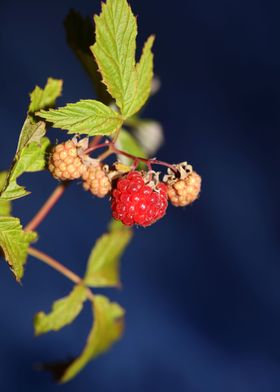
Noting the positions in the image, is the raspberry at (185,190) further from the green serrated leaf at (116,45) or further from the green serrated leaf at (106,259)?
the green serrated leaf at (106,259)

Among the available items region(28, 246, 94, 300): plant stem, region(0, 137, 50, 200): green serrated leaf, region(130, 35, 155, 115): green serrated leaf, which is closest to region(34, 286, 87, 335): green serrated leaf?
region(28, 246, 94, 300): plant stem

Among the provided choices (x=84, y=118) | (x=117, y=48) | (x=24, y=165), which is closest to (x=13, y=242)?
(x=24, y=165)

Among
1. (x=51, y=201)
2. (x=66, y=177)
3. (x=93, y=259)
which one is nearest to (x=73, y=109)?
(x=66, y=177)

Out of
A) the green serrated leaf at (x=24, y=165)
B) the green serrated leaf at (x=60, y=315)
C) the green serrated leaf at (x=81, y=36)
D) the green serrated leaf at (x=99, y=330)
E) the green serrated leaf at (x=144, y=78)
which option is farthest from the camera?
the green serrated leaf at (x=99, y=330)

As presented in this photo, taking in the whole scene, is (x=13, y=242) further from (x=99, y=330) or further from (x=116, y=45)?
(x=99, y=330)

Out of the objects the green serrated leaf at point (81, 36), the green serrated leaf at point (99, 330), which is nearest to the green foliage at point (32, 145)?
the green serrated leaf at point (81, 36)
